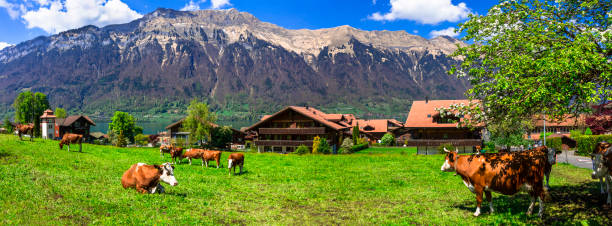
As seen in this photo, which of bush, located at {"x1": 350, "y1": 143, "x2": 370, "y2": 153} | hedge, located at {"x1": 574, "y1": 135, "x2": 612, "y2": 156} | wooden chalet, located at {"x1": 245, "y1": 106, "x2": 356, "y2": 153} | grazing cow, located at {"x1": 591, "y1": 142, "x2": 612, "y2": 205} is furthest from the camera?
bush, located at {"x1": 350, "y1": 143, "x2": 370, "y2": 153}

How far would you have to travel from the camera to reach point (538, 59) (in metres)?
11.0

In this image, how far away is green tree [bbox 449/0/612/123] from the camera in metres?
10.4

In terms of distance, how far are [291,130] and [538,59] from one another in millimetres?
60204

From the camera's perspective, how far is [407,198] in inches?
637

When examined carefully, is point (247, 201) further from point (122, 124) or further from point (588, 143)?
point (122, 124)

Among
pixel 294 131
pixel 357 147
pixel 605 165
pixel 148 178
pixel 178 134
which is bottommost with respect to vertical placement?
pixel 357 147

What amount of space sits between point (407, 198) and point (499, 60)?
24.1ft

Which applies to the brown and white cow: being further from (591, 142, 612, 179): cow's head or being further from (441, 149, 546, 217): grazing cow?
(591, 142, 612, 179): cow's head

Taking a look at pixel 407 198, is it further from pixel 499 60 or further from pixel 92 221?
pixel 92 221

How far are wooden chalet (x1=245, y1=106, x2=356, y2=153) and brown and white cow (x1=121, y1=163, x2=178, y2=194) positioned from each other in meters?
53.9

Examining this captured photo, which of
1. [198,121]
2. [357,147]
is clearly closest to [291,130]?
[357,147]

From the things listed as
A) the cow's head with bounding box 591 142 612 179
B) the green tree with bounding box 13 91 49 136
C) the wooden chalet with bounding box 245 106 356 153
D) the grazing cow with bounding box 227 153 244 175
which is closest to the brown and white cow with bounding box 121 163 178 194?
the grazing cow with bounding box 227 153 244 175

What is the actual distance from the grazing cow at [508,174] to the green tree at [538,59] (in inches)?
73.8

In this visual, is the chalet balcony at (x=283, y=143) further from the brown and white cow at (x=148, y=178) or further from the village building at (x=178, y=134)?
the brown and white cow at (x=148, y=178)
